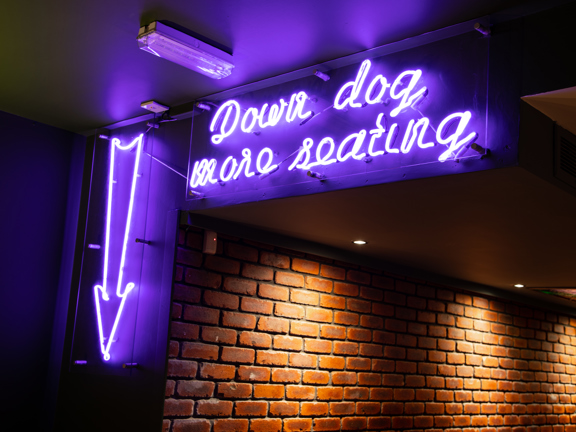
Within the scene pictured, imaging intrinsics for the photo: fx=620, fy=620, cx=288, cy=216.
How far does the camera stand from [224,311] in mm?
3207

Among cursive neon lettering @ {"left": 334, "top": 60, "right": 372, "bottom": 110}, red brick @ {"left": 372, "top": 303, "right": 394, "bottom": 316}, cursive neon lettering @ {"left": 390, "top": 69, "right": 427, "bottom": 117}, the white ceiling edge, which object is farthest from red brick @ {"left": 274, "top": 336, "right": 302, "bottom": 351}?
the white ceiling edge

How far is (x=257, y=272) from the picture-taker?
3.41 meters

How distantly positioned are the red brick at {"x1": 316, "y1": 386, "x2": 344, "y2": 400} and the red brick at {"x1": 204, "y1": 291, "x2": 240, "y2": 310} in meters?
0.82

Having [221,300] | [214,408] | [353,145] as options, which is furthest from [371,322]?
[353,145]

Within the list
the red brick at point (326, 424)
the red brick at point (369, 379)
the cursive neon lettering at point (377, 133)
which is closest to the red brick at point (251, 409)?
the red brick at point (326, 424)

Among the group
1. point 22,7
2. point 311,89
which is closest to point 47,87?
point 22,7

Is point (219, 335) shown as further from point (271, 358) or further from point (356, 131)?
point (356, 131)

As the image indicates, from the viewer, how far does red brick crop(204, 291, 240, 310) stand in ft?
10.3

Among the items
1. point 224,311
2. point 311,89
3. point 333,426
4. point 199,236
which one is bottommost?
point 333,426

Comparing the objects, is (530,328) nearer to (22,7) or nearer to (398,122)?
(398,122)

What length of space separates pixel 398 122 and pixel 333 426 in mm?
2102

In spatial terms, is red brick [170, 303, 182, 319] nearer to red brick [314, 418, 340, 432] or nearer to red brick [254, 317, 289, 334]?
red brick [254, 317, 289, 334]

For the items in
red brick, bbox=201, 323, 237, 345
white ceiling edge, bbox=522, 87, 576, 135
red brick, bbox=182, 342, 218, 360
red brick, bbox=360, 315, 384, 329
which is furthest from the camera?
red brick, bbox=360, 315, 384, 329

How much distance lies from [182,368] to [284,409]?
29.8 inches
